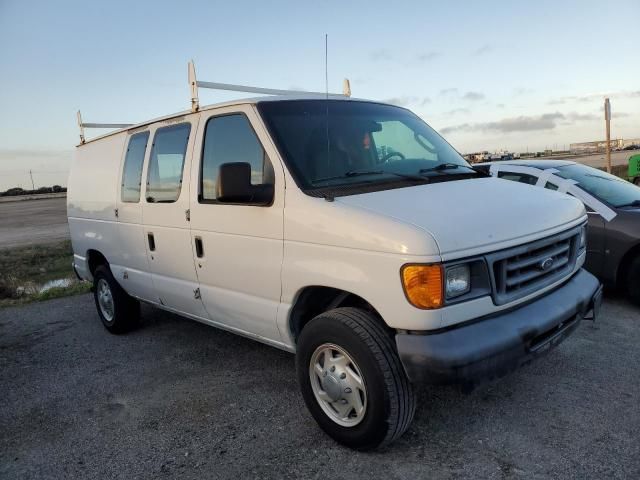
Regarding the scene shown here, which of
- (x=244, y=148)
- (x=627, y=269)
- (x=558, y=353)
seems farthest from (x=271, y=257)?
(x=627, y=269)

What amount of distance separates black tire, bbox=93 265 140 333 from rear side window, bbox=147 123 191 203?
57.8 inches

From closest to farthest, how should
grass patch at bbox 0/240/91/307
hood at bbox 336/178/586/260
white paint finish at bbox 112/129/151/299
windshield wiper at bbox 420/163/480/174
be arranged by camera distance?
hood at bbox 336/178/586/260 → windshield wiper at bbox 420/163/480/174 → white paint finish at bbox 112/129/151/299 → grass patch at bbox 0/240/91/307

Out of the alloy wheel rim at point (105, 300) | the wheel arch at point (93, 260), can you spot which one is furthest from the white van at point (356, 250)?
the wheel arch at point (93, 260)

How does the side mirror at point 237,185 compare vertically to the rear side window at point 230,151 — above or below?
below

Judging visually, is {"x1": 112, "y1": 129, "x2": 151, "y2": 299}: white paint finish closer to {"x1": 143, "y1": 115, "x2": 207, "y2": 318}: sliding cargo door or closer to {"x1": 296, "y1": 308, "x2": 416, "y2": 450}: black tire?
{"x1": 143, "y1": 115, "x2": 207, "y2": 318}: sliding cargo door

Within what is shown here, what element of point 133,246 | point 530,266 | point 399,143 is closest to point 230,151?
point 399,143

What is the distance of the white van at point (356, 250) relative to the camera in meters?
2.68

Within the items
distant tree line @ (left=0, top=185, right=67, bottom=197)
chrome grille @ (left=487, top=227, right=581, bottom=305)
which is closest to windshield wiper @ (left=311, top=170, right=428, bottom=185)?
chrome grille @ (left=487, top=227, right=581, bottom=305)

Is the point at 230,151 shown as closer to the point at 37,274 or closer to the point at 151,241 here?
the point at 151,241

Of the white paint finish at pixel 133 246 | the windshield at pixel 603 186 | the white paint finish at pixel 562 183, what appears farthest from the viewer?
the windshield at pixel 603 186

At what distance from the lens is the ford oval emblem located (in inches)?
122

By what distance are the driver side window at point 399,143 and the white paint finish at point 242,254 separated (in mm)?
915

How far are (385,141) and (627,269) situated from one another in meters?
3.31

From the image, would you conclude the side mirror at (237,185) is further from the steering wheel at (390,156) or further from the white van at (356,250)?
the steering wheel at (390,156)
